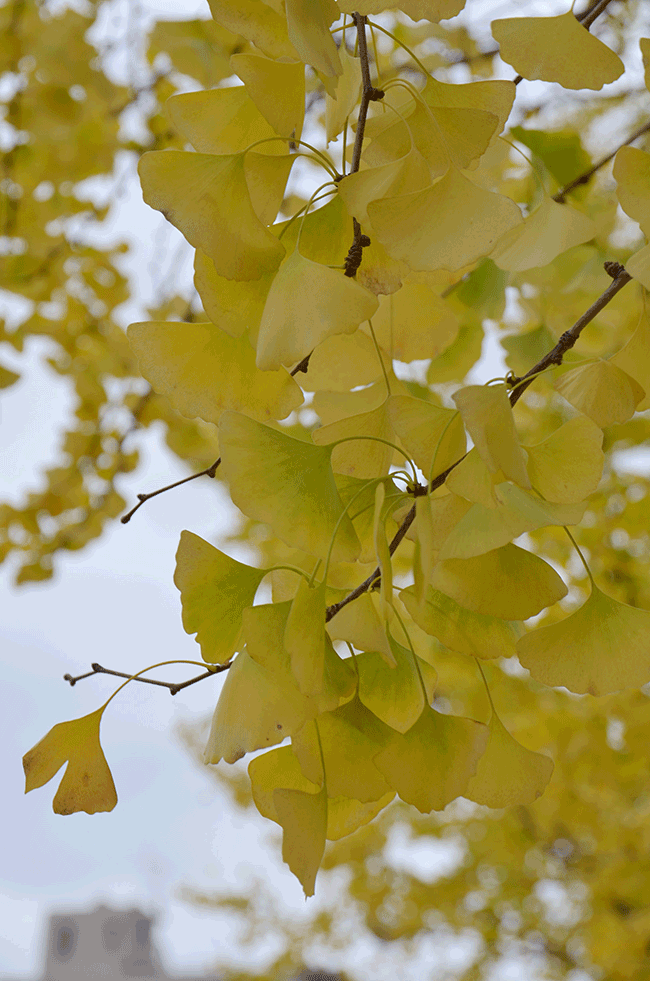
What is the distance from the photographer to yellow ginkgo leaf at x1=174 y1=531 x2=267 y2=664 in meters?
0.33

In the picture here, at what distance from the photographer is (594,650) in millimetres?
341

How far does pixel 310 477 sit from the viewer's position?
32 centimetres

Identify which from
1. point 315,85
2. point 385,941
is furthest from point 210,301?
point 385,941

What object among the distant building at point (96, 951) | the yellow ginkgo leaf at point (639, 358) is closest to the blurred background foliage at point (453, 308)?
the yellow ginkgo leaf at point (639, 358)

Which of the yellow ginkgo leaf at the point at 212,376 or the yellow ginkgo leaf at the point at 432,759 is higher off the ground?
the yellow ginkgo leaf at the point at 212,376

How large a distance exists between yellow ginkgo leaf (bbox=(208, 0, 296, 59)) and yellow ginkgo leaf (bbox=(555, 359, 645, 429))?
19 cm

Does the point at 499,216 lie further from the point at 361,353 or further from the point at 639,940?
the point at 639,940

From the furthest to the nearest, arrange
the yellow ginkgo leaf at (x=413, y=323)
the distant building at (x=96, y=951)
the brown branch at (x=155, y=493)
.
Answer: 1. the distant building at (x=96, y=951)
2. the yellow ginkgo leaf at (x=413, y=323)
3. the brown branch at (x=155, y=493)

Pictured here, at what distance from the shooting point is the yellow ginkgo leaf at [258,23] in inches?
11.8

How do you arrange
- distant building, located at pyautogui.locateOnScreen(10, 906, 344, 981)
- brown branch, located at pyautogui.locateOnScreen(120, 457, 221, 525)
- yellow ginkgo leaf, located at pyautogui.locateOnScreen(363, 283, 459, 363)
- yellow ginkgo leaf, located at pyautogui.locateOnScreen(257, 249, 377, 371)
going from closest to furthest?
yellow ginkgo leaf, located at pyautogui.locateOnScreen(257, 249, 377, 371)
brown branch, located at pyautogui.locateOnScreen(120, 457, 221, 525)
yellow ginkgo leaf, located at pyautogui.locateOnScreen(363, 283, 459, 363)
distant building, located at pyautogui.locateOnScreen(10, 906, 344, 981)

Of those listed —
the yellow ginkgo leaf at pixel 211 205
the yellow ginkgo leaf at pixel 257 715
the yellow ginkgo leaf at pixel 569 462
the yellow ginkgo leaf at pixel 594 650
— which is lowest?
the yellow ginkgo leaf at pixel 257 715

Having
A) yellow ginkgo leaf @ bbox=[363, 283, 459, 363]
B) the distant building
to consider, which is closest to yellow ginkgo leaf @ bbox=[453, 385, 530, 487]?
yellow ginkgo leaf @ bbox=[363, 283, 459, 363]

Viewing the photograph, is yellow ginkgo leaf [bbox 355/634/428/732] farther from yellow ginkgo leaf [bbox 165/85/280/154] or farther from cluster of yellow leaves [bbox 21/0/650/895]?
yellow ginkgo leaf [bbox 165/85/280/154]

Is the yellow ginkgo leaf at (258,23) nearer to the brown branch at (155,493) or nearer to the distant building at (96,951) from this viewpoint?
the brown branch at (155,493)
